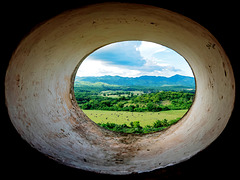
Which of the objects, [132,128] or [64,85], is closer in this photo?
[64,85]

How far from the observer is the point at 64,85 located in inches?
126

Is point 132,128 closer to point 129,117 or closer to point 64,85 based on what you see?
point 64,85

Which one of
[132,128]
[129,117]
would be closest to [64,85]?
[132,128]

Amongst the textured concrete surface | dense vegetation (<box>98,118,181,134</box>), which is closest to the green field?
dense vegetation (<box>98,118,181,134</box>)

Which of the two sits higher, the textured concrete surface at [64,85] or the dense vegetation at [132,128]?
the textured concrete surface at [64,85]

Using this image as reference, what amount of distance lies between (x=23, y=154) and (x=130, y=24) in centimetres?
207

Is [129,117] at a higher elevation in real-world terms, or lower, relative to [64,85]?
lower

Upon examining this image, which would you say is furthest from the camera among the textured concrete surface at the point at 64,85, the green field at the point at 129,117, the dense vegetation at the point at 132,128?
the green field at the point at 129,117

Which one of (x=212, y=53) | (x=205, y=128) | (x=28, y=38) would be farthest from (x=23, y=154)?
(x=212, y=53)

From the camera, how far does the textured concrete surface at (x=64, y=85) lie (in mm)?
1675

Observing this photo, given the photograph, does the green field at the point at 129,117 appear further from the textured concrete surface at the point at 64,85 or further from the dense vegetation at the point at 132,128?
the textured concrete surface at the point at 64,85

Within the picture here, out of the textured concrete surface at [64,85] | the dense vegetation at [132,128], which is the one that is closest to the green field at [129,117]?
the dense vegetation at [132,128]

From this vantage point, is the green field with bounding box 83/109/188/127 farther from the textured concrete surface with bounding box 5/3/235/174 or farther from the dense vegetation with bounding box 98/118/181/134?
the textured concrete surface with bounding box 5/3/235/174

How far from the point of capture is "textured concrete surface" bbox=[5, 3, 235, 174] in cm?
167
